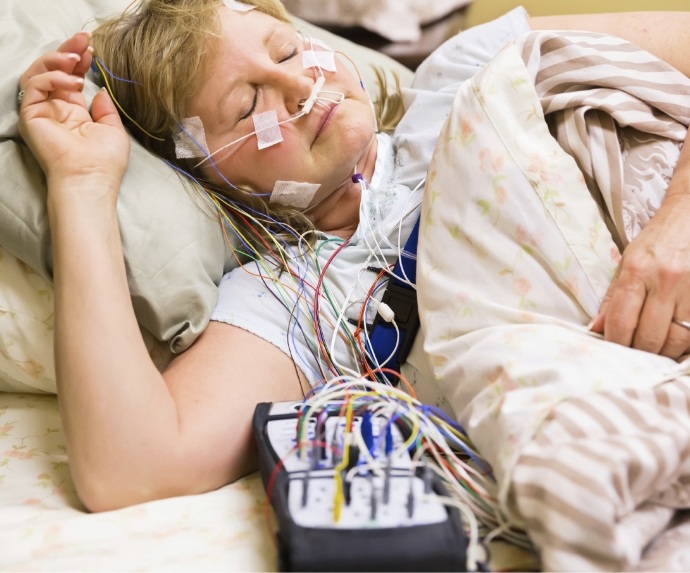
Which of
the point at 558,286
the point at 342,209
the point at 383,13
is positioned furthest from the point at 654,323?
the point at 383,13

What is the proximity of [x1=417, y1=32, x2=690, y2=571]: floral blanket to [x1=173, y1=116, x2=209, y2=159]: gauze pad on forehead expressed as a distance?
18.5 inches

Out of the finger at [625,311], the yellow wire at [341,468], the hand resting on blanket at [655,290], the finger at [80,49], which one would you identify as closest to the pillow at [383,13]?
the finger at [80,49]

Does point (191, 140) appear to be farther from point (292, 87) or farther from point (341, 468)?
point (341, 468)

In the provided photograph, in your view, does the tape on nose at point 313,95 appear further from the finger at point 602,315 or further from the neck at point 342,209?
the finger at point 602,315

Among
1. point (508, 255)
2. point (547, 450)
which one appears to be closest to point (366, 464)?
point (547, 450)

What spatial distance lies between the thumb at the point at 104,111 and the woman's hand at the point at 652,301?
869 mm

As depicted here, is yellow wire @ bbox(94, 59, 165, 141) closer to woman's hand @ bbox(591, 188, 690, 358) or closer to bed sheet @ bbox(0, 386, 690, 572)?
bed sheet @ bbox(0, 386, 690, 572)

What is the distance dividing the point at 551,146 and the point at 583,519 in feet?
1.91

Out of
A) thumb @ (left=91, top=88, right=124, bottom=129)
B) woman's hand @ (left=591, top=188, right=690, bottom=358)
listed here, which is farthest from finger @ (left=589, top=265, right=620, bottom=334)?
thumb @ (left=91, top=88, right=124, bottom=129)

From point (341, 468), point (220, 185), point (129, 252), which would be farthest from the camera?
point (220, 185)

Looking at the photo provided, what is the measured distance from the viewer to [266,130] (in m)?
1.27

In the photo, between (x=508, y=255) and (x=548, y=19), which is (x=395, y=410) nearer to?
(x=508, y=255)

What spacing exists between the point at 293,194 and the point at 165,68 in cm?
33

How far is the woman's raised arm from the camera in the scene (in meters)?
0.94
